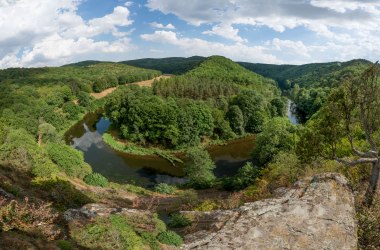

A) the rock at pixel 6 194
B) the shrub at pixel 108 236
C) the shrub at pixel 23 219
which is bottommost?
the shrub at pixel 108 236

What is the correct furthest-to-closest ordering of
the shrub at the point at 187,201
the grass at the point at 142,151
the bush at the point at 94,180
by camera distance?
the grass at the point at 142,151 → the bush at the point at 94,180 → the shrub at the point at 187,201

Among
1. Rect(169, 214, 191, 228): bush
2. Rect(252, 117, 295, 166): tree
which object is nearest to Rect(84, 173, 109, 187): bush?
Rect(169, 214, 191, 228): bush

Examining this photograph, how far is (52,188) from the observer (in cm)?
2661

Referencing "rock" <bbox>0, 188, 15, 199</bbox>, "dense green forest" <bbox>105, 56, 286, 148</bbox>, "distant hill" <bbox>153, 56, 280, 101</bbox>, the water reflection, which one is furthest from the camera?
the water reflection

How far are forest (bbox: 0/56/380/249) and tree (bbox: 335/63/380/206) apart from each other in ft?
0.16

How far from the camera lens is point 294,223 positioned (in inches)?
571

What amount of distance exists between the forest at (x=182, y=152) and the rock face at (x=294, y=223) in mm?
1032

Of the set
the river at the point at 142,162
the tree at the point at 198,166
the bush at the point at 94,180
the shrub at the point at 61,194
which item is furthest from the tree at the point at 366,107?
the river at the point at 142,162

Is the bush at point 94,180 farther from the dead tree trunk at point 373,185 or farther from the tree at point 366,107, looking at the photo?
the dead tree trunk at point 373,185

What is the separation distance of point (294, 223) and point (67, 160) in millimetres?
30475

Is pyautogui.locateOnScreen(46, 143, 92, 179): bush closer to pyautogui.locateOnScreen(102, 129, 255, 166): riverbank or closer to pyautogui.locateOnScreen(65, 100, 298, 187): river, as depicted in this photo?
pyautogui.locateOnScreen(65, 100, 298, 187): river

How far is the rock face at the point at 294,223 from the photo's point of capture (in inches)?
535

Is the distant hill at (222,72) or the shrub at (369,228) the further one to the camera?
the distant hill at (222,72)

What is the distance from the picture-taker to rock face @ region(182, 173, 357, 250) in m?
13.6
